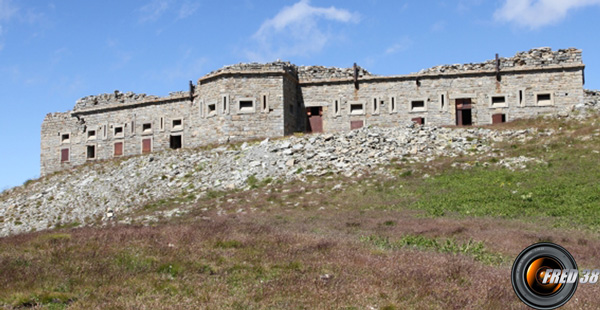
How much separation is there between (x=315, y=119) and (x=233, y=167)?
1173cm

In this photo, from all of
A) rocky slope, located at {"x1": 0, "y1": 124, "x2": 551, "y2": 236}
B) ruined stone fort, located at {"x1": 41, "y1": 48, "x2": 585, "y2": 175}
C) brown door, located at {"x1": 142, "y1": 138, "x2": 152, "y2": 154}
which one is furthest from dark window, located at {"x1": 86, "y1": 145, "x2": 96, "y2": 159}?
rocky slope, located at {"x1": 0, "y1": 124, "x2": 551, "y2": 236}

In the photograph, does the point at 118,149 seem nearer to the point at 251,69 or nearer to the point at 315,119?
the point at 251,69

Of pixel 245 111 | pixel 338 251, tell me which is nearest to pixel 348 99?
pixel 245 111

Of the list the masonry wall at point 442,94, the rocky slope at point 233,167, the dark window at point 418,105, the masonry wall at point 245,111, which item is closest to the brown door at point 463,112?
the masonry wall at point 442,94

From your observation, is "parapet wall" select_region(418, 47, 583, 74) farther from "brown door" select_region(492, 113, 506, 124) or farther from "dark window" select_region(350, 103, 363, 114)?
"dark window" select_region(350, 103, 363, 114)

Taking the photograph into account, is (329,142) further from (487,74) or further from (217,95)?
(487,74)

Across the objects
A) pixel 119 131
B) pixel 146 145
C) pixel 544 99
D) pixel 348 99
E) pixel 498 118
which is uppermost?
pixel 348 99

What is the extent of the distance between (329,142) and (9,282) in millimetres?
25094

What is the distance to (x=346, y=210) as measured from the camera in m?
23.0

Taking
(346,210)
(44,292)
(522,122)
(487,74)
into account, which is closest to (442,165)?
(346,210)

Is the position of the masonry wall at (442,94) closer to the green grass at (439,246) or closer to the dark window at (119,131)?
the dark window at (119,131)

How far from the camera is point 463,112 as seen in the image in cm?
3959

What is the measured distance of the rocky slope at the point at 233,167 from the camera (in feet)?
97.9

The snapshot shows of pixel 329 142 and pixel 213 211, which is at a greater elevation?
pixel 329 142
